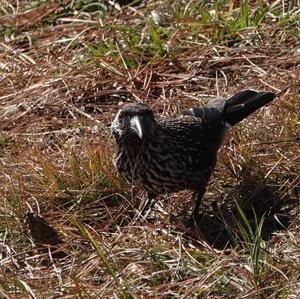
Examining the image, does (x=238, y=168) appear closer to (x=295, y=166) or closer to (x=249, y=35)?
(x=295, y=166)

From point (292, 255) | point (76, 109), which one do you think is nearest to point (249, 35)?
point (76, 109)

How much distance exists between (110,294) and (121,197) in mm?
1045

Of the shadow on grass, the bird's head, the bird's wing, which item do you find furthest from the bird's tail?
the bird's head

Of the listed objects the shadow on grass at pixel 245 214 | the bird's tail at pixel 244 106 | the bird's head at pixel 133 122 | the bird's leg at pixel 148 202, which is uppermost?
the bird's head at pixel 133 122

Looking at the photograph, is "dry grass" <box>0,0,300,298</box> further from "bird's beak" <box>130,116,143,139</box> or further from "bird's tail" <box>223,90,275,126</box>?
"bird's beak" <box>130,116,143,139</box>

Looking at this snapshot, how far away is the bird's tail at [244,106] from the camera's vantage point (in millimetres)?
5066

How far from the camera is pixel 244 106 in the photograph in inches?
200

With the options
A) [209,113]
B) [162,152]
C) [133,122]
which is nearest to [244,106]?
[209,113]

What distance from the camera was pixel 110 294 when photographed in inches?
151

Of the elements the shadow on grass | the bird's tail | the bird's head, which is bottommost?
the shadow on grass

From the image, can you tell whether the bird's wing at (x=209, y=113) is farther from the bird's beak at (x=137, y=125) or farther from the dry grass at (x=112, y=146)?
the bird's beak at (x=137, y=125)

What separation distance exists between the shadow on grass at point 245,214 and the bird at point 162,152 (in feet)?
0.34

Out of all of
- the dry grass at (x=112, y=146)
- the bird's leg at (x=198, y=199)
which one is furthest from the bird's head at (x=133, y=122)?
the bird's leg at (x=198, y=199)

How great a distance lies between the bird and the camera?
4.65 m
